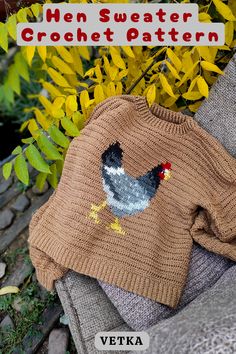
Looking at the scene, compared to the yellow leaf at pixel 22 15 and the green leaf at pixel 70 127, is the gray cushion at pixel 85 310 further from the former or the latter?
the yellow leaf at pixel 22 15

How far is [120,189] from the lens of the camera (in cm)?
188

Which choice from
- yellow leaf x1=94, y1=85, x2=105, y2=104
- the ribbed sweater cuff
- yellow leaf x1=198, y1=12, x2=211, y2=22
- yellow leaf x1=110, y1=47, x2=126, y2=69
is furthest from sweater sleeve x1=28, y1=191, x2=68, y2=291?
yellow leaf x1=198, y1=12, x2=211, y2=22

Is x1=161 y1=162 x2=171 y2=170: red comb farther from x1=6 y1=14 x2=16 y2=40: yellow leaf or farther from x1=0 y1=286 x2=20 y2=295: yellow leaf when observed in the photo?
x1=0 y1=286 x2=20 y2=295: yellow leaf

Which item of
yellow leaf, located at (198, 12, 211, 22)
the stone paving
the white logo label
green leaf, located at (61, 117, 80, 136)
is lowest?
the stone paving

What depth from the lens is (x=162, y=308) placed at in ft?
5.88

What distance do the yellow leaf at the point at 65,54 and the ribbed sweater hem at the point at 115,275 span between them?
0.70m

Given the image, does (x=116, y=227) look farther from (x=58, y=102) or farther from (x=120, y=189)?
(x=58, y=102)

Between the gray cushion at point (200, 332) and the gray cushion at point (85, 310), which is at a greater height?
the gray cushion at point (200, 332)

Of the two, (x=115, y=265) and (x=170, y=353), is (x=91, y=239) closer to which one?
(x=115, y=265)

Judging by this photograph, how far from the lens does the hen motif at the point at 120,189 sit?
6.08 ft

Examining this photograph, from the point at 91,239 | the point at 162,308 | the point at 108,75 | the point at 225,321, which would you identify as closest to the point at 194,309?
the point at 225,321

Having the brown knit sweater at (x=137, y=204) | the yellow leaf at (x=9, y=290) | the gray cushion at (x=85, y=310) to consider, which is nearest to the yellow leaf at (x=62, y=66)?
the brown knit sweater at (x=137, y=204)

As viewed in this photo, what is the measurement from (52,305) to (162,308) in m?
0.76

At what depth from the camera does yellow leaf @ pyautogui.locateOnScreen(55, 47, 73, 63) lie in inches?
76.9
